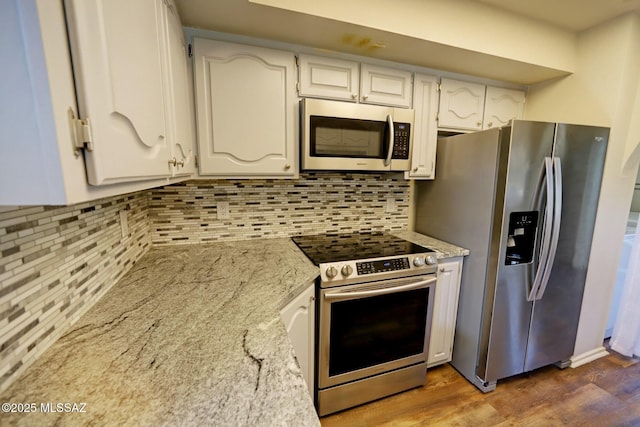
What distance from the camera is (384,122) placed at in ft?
5.51

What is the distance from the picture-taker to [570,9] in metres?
1.59

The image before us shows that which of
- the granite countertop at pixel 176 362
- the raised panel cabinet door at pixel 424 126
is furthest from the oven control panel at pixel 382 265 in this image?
the raised panel cabinet door at pixel 424 126

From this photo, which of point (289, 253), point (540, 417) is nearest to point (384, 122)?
point (289, 253)

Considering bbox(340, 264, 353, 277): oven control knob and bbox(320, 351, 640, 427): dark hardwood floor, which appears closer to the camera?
bbox(340, 264, 353, 277): oven control knob

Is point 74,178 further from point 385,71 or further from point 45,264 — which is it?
point 385,71

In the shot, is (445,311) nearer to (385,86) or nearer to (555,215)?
(555,215)

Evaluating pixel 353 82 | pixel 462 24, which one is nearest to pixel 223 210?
pixel 353 82

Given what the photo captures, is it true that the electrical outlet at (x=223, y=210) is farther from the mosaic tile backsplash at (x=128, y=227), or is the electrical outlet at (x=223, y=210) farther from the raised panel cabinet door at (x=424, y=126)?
the raised panel cabinet door at (x=424, y=126)

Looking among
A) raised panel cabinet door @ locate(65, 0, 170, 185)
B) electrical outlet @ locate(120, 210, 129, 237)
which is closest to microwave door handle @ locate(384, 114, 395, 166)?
raised panel cabinet door @ locate(65, 0, 170, 185)

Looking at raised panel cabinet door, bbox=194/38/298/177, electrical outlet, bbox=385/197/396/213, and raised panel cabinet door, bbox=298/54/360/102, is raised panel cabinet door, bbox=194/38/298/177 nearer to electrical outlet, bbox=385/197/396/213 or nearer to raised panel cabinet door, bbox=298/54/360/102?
raised panel cabinet door, bbox=298/54/360/102

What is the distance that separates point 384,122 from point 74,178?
1.58 meters

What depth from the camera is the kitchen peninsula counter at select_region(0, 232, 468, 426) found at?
0.55 meters

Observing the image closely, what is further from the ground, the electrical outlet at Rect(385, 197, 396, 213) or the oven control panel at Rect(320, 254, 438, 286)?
the electrical outlet at Rect(385, 197, 396, 213)

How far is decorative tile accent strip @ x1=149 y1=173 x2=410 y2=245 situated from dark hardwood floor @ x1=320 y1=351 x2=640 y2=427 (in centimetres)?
120
